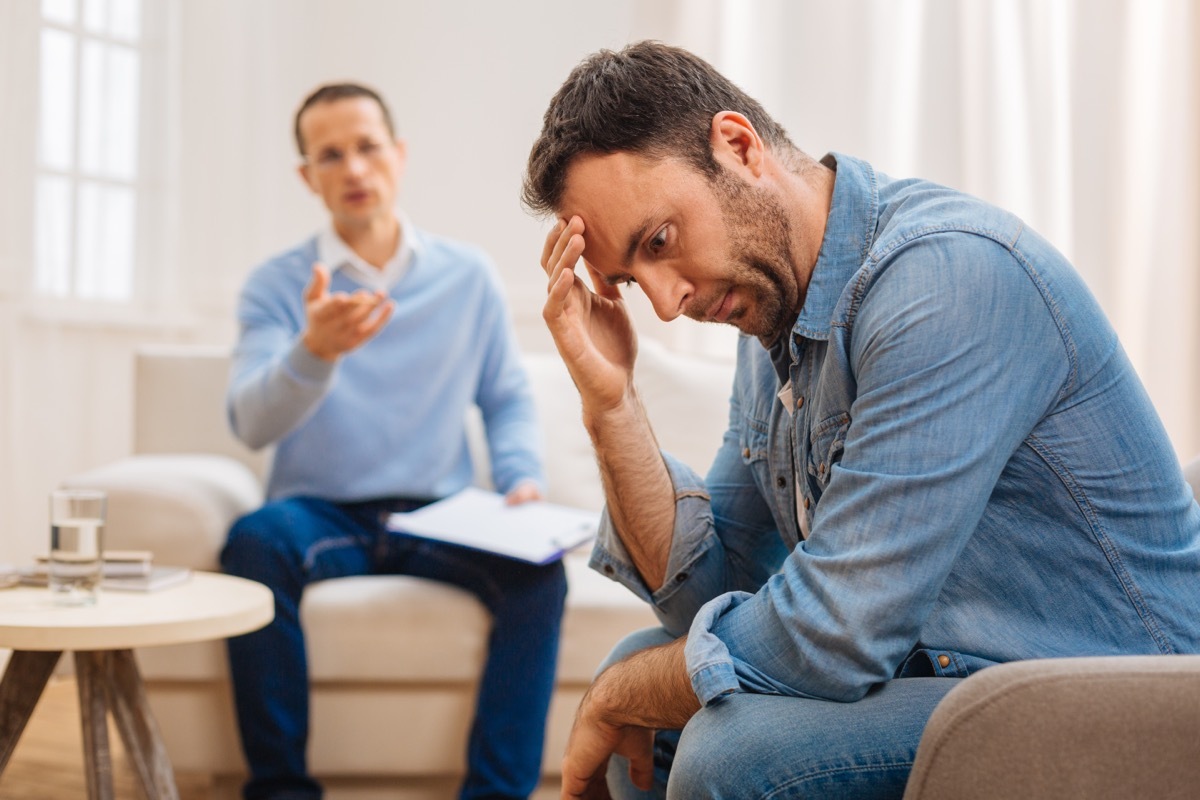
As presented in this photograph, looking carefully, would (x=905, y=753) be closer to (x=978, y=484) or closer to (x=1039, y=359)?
(x=978, y=484)

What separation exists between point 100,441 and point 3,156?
78 centimetres

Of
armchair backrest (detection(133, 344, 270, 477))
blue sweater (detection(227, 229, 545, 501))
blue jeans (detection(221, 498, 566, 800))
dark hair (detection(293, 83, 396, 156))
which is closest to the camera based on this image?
blue jeans (detection(221, 498, 566, 800))

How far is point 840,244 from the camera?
103cm

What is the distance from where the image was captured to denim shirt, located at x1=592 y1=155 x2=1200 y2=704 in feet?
2.73

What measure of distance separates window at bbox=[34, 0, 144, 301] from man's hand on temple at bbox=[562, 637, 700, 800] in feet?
8.61

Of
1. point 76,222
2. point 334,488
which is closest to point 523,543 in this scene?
point 334,488

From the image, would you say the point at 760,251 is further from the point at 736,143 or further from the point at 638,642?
the point at 638,642

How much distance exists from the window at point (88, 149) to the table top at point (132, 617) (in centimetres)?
170

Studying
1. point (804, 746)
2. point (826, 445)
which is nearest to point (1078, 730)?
point (804, 746)

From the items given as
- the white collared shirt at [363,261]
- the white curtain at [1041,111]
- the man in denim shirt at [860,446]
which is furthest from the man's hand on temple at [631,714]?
the white curtain at [1041,111]

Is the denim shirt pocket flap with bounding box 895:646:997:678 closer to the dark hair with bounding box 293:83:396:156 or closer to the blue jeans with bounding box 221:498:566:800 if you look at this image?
the blue jeans with bounding box 221:498:566:800

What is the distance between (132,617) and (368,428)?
83 centimetres

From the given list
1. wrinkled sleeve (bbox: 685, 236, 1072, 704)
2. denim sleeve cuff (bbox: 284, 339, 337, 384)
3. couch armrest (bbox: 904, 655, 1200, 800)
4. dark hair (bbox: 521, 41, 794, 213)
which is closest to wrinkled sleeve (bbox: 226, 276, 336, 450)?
denim sleeve cuff (bbox: 284, 339, 337, 384)

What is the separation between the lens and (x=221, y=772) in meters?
2.00
